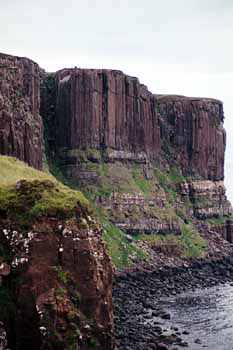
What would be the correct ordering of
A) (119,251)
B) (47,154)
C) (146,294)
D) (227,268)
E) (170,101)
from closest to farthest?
(146,294) → (119,251) → (227,268) → (47,154) → (170,101)

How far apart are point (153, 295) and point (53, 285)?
51.7 metres

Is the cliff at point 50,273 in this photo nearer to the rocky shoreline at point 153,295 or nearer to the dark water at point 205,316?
the rocky shoreline at point 153,295

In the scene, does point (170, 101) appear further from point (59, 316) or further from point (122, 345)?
point (59, 316)

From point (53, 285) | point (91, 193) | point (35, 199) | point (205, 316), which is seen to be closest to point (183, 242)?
point (91, 193)

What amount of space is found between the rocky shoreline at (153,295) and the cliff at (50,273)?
468 inches

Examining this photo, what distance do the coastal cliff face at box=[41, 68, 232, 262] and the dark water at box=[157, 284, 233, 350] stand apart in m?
29.6

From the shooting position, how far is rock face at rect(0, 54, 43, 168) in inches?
4377

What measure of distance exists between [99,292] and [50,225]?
5.38 meters

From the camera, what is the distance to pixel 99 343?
49625mm

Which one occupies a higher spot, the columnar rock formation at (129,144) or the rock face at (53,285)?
the columnar rock formation at (129,144)

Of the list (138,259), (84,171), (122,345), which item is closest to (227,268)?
(138,259)

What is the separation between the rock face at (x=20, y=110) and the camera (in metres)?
111

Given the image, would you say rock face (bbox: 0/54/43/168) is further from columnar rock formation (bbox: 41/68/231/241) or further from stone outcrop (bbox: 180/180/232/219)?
stone outcrop (bbox: 180/180/232/219)

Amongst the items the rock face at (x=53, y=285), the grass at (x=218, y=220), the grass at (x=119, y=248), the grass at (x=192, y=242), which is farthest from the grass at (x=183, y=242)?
the rock face at (x=53, y=285)
